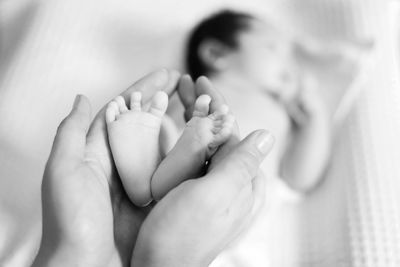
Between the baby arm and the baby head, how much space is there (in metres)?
0.09

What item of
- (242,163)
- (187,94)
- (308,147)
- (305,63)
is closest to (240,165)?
(242,163)

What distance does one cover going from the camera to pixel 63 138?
1.85 feet

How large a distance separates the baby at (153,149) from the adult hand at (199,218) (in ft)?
0.25

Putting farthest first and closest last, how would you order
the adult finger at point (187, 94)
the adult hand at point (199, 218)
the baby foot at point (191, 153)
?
1. the adult finger at point (187, 94)
2. the baby foot at point (191, 153)
3. the adult hand at point (199, 218)

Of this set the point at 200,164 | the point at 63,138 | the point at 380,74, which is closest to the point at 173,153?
the point at 200,164

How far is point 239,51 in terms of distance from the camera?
111cm

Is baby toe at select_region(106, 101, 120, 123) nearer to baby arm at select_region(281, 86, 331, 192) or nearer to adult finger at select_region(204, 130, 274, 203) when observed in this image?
adult finger at select_region(204, 130, 274, 203)

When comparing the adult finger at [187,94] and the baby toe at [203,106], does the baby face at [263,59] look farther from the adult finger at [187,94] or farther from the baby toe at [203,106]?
the baby toe at [203,106]

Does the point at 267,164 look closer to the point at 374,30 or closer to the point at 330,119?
the point at 330,119

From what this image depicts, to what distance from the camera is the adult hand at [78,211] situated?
515mm

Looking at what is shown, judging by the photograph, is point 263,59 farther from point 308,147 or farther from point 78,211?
point 78,211

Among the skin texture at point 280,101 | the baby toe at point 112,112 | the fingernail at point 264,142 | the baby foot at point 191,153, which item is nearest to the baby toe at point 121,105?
the baby toe at point 112,112

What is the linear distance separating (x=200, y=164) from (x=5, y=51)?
2.17ft

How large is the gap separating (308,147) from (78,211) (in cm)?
66
